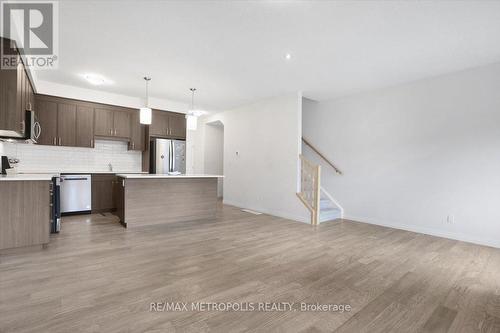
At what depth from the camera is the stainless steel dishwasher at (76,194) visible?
16.5 ft

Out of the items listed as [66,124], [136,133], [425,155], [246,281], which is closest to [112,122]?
[136,133]

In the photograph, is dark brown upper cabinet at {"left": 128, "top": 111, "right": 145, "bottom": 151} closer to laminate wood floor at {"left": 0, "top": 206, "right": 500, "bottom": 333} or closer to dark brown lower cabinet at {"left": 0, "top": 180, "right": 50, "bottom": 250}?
laminate wood floor at {"left": 0, "top": 206, "right": 500, "bottom": 333}

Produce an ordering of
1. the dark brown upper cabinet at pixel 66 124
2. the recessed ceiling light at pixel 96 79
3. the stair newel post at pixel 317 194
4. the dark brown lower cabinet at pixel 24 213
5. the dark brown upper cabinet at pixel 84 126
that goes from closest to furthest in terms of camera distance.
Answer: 1. the dark brown lower cabinet at pixel 24 213
2. the recessed ceiling light at pixel 96 79
3. the stair newel post at pixel 317 194
4. the dark brown upper cabinet at pixel 66 124
5. the dark brown upper cabinet at pixel 84 126

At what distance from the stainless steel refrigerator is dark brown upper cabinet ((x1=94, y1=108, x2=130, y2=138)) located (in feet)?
2.31

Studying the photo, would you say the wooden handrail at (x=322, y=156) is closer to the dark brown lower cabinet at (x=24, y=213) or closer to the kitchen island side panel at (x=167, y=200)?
the kitchen island side panel at (x=167, y=200)

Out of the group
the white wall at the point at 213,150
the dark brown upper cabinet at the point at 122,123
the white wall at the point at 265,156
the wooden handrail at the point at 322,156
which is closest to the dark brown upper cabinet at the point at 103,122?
the dark brown upper cabinet at the point at 122,123

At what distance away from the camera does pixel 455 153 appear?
412 centimetres

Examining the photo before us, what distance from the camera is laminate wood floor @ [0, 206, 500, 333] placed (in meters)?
1.81

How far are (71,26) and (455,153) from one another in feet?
19.3

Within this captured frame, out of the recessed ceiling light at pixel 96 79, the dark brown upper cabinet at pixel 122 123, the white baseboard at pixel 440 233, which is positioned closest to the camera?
the white baseboard at pixel 440 233

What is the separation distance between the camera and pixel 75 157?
5578 millimetres

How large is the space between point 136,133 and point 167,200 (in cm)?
238

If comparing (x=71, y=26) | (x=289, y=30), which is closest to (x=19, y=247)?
(x=71, y=26)

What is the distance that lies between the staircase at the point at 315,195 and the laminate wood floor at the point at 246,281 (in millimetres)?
968
